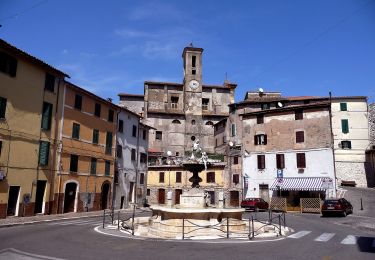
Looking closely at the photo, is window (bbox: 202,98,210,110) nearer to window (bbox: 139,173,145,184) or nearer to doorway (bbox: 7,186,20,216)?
window (bbox: 139,173,145,184)

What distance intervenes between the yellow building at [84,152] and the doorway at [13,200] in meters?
3.80

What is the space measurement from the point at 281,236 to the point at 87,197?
2060cm

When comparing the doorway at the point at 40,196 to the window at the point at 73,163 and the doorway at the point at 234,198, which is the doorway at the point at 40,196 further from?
the doorway at the point at 234,198

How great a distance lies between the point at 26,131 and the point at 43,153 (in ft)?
7.74

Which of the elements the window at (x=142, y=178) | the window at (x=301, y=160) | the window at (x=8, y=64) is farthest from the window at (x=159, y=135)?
the window at (x=8, y=64)

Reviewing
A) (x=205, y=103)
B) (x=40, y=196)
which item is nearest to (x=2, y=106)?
(x=40, y=196)

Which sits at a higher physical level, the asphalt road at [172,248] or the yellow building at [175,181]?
the yellow building at [175,181]

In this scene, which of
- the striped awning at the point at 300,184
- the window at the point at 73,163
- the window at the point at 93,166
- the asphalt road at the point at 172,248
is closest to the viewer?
the asphalt road at the point at 172,248

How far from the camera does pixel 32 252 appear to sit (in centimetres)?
1008

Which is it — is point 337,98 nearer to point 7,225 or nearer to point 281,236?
point 281,236

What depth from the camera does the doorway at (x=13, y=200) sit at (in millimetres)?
22797

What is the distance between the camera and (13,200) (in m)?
23.0

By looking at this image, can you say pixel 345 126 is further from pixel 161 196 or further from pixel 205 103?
pixel 161 196

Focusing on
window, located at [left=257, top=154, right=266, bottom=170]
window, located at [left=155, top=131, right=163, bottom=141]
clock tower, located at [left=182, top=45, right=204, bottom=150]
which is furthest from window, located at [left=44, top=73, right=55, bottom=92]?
clock tower, located at [left=182, top=45, right=204, bottom=150]
